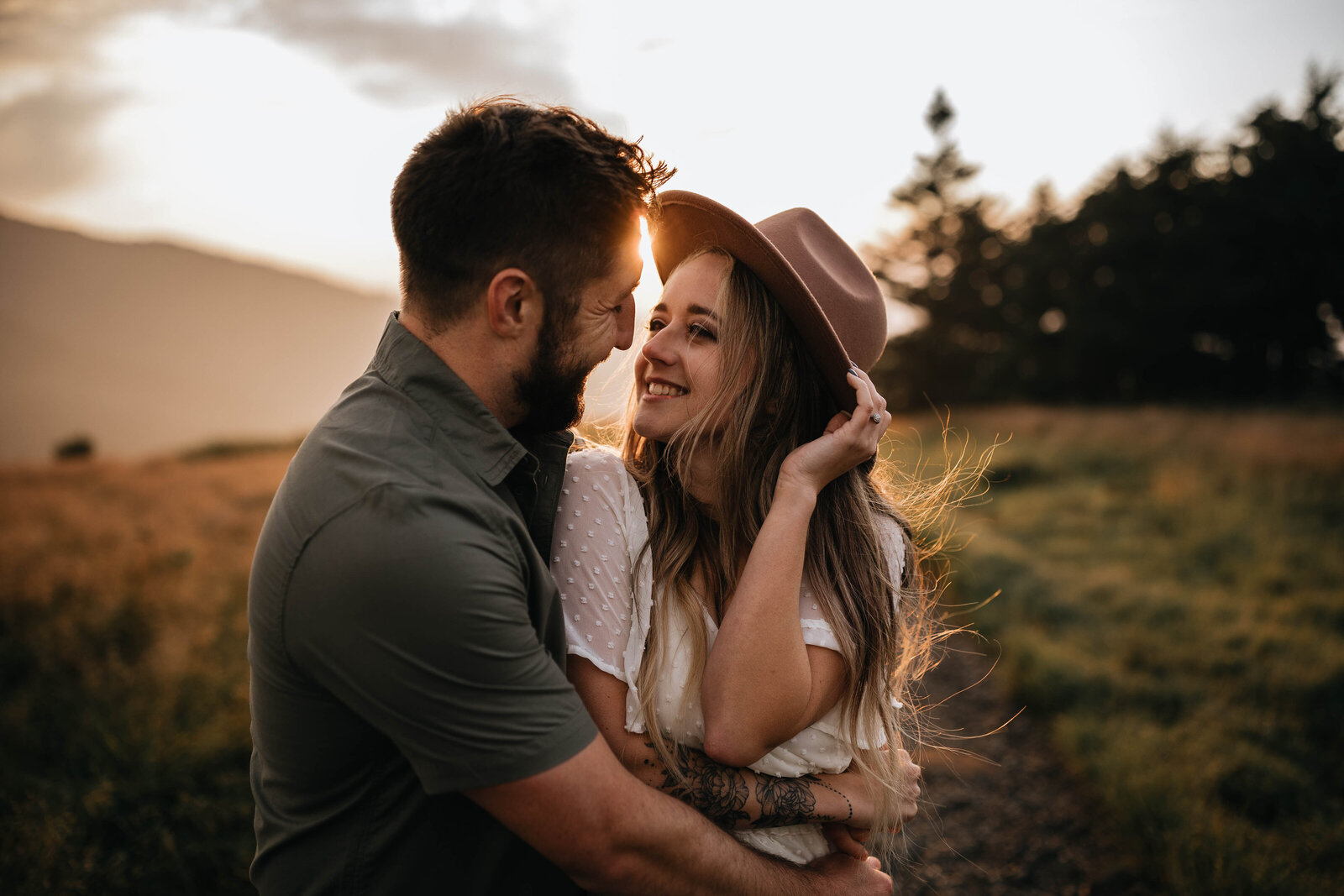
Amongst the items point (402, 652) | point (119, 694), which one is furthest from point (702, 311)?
point (119, 694)

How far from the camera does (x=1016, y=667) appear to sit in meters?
6.57

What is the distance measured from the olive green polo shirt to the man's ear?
7.1 inches

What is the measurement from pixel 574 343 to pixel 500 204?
1.23 feet

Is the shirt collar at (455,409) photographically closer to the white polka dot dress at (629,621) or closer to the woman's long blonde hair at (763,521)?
the white polka dot dress at (629,621)

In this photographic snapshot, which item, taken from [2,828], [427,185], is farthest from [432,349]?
[2,828]

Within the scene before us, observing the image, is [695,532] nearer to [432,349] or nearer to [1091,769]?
[432,349]

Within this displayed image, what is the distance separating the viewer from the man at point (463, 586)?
136 centimetres

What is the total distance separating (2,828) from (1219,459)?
18174 mm

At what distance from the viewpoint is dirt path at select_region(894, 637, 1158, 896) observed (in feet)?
13.1

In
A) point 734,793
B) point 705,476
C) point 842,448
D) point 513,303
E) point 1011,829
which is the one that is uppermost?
point 513,303

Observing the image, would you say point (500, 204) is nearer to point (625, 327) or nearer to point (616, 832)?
point (625, 327)

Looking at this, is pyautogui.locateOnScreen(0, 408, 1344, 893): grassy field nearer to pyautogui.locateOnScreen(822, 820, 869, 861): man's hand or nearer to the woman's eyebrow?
pyautogui.locateOnScreen(822, 820, 869, 861): man's hand

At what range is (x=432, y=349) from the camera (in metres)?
1.78

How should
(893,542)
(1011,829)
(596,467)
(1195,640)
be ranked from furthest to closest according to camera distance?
(1195,640) < (1011,829) < (893,542) < (596,467)
